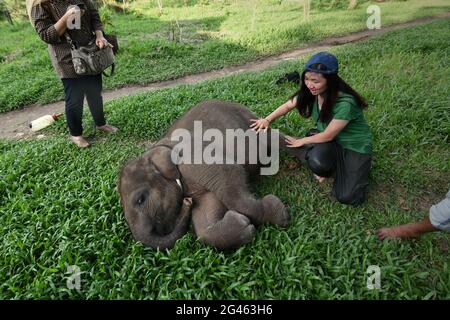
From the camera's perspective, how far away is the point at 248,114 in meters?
3.99

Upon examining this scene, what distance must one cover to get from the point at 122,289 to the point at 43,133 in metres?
3.99

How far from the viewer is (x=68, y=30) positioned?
424 cm

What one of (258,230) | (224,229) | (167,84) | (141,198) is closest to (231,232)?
(224,229)

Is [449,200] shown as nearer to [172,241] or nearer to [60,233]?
[172,241]

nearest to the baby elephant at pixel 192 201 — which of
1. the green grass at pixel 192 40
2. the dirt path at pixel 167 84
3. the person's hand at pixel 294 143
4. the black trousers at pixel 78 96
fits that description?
the person's hand at pixel 294 143

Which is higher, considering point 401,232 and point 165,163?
point 165,163

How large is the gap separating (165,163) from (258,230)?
1.05m

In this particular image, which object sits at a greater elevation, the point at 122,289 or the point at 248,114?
the point at 248,114

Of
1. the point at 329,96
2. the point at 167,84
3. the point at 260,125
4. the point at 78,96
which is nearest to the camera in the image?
the point at 329,96

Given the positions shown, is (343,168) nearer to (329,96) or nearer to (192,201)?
(329,96)

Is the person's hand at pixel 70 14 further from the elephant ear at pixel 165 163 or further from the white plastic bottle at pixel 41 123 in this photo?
the white plastic bottle at pixel 41 123

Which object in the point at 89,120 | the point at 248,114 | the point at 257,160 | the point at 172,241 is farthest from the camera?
the point at 89,120

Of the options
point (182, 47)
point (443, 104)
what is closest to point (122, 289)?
point (443, 104)

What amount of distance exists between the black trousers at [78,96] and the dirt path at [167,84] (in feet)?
4.94
